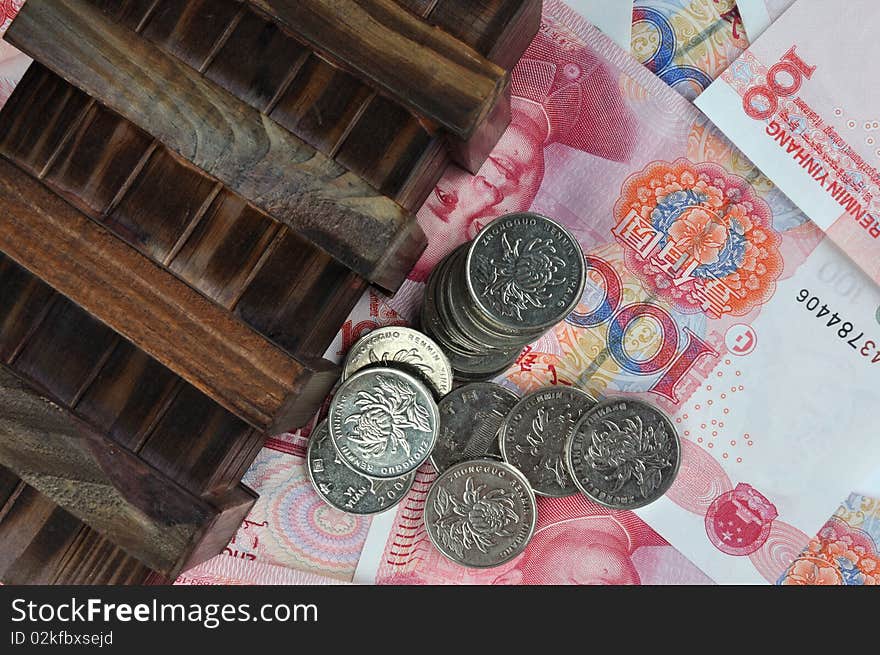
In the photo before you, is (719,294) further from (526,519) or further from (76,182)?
(76,182)

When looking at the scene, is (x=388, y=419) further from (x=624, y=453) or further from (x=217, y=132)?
(x=217, y=132)

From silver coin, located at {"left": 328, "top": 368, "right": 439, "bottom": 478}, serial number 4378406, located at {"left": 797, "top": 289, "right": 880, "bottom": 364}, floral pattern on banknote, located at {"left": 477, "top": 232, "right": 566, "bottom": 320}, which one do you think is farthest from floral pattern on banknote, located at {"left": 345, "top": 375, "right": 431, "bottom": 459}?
serial number 4378406, located at {"left": 797, "top": 289, "right": 880, "bottom": 364}

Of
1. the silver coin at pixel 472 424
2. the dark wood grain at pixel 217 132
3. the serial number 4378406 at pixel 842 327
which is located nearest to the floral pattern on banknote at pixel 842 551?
the serial number 4378406 at pixel 842 327

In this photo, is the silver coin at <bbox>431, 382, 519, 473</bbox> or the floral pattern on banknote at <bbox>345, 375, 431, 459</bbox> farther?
the silver coin at <bbox>431, 382, 519, 473</bbox>

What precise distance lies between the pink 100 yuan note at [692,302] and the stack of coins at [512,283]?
6.7 inches

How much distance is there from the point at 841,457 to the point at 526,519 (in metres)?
0.66

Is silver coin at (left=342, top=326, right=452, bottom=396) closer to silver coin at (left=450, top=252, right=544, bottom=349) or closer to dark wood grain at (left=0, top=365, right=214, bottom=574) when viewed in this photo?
silver coin at (left=450, top=252, right=544, bottom=349)

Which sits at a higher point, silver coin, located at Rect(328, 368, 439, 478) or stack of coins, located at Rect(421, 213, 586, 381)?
stack of coins, located at Rect(421, 213, 586, 381)

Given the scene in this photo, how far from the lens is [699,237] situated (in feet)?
5.04

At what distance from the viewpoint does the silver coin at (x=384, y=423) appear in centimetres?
136

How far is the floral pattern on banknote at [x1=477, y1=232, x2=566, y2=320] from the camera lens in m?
1.32

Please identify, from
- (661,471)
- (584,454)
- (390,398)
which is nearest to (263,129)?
(390,398)

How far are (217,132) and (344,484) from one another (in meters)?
0.69

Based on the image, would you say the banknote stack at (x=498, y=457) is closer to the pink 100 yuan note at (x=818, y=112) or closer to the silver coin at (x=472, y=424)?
the silver coin at (x=472, y=424)
